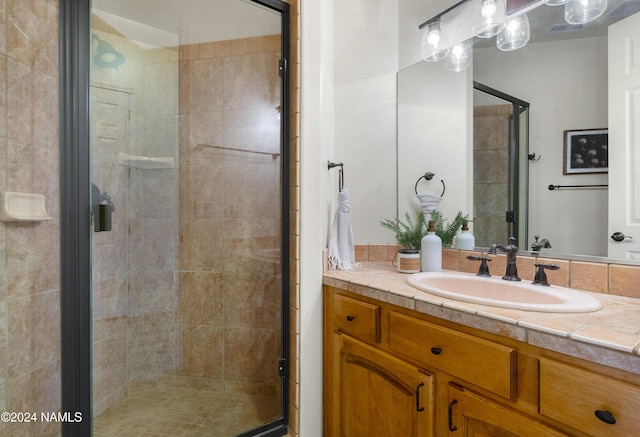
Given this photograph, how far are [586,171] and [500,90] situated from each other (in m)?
0.50

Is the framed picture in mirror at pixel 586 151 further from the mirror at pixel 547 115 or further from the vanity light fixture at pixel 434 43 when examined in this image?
the vanity light fixture at pixel 434 43

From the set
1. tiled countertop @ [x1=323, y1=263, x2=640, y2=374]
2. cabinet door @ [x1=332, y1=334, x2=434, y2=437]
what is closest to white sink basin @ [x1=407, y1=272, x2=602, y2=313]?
tiled countertop @ [x1=323, y1=263, x2=640, y2=374]

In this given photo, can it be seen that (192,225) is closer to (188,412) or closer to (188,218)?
(188,218)

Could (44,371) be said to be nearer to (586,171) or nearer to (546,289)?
(546,289)

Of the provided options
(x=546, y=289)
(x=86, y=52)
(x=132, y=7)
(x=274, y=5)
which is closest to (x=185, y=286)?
(x=86, y=52)

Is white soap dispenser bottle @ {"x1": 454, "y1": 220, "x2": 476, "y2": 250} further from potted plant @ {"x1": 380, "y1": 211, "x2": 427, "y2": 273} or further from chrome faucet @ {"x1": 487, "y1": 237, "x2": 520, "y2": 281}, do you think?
chrome faucet @ {"x1": 487, "y1": 237, "x2": 520, "y2": 281}

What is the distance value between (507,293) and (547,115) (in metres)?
0.72

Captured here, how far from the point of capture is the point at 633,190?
1.06 meters

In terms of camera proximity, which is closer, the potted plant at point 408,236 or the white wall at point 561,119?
the white wall at point 561,119

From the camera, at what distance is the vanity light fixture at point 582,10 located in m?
1.16

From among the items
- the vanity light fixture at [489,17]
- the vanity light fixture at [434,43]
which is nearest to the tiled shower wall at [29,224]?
the vanity light fixture at [434,43]

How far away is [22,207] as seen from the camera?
1221mm

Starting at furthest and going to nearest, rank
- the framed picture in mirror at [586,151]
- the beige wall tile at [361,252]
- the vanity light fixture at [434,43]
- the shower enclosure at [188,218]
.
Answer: the beige wall tile at [361,252] → the vanity light fixture at [434,43] → the shower enclosure at [188,218] → the framed picture in mirror at [586,151]

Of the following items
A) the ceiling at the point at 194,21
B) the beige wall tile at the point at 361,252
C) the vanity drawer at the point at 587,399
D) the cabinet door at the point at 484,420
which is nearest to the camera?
the vanity drawer at the point at 587,399
